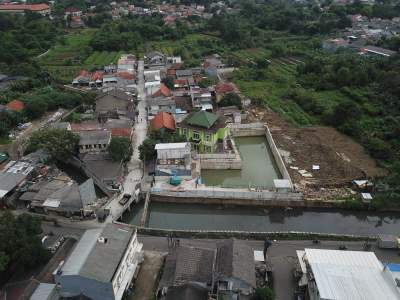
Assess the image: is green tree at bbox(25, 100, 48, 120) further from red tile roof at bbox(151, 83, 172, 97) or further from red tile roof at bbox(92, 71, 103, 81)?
red tile roof at bbox(151, 83, 172, 97)

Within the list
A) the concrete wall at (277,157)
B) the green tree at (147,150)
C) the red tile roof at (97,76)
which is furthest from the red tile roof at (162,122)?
the red tile roof at (97,76)

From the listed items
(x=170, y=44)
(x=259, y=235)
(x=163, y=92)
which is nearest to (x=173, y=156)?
(x=259, y=235)

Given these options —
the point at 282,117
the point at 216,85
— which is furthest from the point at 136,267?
the point at 216,85

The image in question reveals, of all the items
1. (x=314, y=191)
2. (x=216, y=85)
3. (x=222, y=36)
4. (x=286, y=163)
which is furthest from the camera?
(x=222, y=36)

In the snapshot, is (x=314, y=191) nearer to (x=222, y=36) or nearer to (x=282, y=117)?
(x=282, y=117)

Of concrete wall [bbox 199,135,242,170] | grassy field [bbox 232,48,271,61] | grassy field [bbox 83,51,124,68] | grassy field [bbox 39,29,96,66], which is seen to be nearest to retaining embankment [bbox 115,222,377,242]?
concrete wall [bbox 199,135,242,170]
